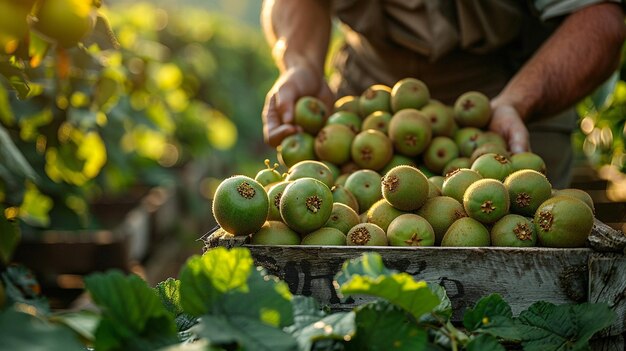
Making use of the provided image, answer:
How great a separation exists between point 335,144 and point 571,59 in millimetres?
1048

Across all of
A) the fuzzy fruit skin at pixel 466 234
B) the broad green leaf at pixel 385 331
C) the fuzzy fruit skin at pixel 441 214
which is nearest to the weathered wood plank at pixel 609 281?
the fuzzy fruit skin at pixel 466 234

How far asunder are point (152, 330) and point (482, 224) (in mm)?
1027

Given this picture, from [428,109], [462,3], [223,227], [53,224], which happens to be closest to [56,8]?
[223,227]

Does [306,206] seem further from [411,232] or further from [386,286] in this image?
[386,286]

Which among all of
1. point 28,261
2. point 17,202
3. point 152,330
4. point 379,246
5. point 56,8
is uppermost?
point 56,8

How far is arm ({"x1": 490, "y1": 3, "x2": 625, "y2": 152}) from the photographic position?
9.97 feet

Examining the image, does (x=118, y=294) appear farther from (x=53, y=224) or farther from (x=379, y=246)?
(x=53, y=224)

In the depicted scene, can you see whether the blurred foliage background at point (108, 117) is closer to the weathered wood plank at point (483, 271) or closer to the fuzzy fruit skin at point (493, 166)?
the weathered wood plank at point (483, 271)

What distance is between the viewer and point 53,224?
15.9ft

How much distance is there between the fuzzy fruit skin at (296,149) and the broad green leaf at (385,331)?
4.80 ft

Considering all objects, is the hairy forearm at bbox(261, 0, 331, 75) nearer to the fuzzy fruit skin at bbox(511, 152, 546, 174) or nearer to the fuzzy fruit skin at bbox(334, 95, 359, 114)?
the fuzzy fruit skin at bbox(334, 95, 359, 114)

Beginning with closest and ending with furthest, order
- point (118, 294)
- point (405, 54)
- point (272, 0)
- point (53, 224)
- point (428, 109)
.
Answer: point (118, 294) < point (428, 109) < point (405, 54) < point (272, 0) < point (53, 224)

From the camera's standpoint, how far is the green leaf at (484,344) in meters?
1.44

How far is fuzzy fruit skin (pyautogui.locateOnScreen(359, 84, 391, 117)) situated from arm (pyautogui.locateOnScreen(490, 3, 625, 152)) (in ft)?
1.33
